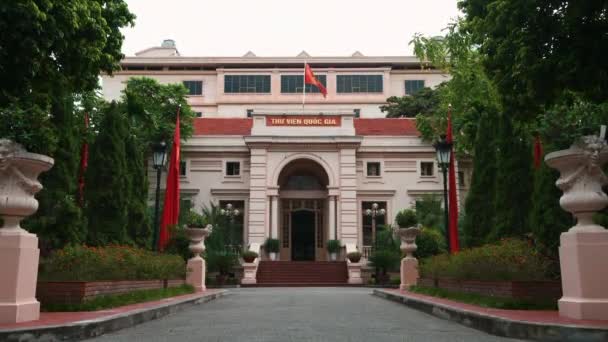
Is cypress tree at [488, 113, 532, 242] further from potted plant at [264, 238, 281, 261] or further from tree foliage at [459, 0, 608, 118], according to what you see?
potted plant at [264, 238, 281, 261]

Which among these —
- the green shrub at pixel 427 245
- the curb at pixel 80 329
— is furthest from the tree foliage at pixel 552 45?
the green shrub at pixel 427 245

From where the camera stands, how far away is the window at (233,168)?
3700cm

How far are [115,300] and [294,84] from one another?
44848 millimetres

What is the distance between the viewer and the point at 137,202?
77.0ft

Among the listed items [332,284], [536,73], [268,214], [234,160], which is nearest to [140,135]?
[234,160]

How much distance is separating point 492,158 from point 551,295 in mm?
11428

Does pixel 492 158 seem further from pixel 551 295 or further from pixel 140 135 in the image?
pixel 140 135

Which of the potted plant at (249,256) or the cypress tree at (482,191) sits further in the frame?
the potted plant at (249,256)

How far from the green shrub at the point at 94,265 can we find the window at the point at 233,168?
22374 mm

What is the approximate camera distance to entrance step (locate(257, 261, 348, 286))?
3088 centimetres

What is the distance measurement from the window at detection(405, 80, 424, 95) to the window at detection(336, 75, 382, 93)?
2.72m

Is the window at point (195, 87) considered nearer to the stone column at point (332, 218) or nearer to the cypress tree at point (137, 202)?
the stone column at point (332, 218)

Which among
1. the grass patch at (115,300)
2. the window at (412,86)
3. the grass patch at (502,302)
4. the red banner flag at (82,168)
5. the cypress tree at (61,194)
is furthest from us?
the window at (412,86)

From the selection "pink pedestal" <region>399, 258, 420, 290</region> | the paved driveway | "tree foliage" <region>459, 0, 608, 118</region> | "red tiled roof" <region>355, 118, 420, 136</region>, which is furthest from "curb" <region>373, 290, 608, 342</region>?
"red tiled roof" <region>355, 118, 420, 136</region>
